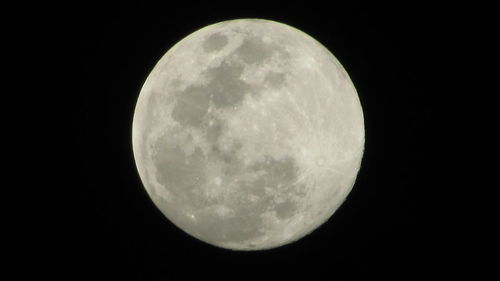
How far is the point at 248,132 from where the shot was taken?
391cm

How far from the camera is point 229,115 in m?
3.93

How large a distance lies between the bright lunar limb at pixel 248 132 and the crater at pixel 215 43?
10 mm

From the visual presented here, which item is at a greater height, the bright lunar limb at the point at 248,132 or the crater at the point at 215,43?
the crater at the point at 215,43

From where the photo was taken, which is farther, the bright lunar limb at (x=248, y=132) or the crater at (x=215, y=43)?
the crater at (x=215, y=43)

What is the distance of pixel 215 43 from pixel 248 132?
93cm

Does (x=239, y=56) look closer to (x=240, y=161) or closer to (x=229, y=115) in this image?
(x=229, y=115)

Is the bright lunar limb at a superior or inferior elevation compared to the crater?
inferior

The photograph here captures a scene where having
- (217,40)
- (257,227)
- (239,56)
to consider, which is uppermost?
(217,40)

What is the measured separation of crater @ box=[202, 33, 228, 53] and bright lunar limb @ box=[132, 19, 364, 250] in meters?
0.01

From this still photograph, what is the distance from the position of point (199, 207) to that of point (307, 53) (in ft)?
5.58

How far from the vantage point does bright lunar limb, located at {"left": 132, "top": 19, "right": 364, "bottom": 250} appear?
395cm

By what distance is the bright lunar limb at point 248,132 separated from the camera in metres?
3.95

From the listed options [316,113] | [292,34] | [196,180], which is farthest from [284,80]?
[196,180]

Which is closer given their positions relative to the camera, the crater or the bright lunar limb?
the bright lunar limb
